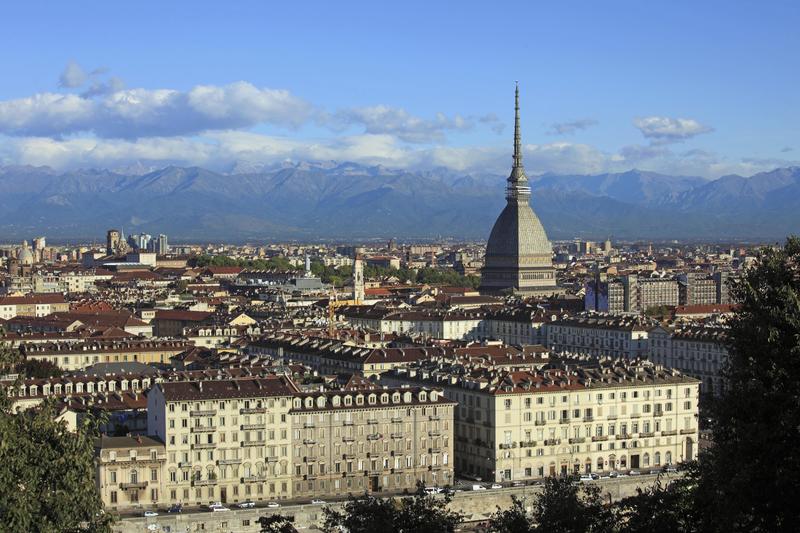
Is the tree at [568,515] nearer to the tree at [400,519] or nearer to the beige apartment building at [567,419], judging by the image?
the tree at [400,519]

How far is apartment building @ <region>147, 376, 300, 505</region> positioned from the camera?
164ft

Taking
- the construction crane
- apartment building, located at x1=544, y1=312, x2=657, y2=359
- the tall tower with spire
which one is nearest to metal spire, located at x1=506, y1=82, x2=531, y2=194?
the tall tower with spire

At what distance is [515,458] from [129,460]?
14.4 meters

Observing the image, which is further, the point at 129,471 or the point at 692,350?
the point at 692,350

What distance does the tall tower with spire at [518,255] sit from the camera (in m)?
147

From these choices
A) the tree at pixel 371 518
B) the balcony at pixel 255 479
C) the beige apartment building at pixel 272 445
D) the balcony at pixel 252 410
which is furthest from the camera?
the balcony at pixel 255 479

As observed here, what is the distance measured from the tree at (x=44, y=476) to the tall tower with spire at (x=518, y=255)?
387 ft

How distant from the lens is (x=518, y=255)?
14750 cm

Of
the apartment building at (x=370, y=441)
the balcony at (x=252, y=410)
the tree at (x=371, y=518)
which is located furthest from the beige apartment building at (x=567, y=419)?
the tree at (x=371, y=518)

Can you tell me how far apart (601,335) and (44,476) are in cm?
6732

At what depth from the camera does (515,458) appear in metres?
56.1

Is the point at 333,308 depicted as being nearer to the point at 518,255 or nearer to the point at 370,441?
the point at 518,255

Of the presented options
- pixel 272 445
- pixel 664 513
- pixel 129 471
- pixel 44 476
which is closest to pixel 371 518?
pixel 664 513

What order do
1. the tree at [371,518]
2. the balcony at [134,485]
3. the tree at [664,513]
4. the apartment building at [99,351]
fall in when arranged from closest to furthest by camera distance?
the tree at [664,513], the tree at [371,518], the balcony at [134,485], the apartment building at [99,351]
